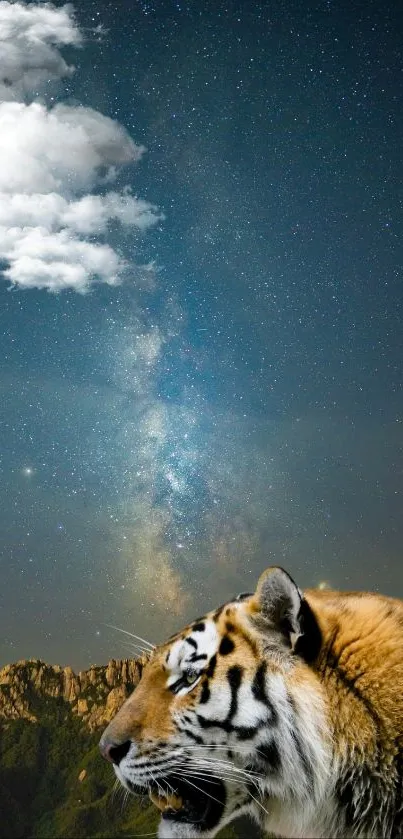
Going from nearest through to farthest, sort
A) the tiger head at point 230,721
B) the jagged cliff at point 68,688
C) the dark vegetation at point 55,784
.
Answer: the tiger head at point 230,721
the dark vegetation at point 55,784
the jagged cliff at point 68,688

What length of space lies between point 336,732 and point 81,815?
5891 inches

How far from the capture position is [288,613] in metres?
3.96

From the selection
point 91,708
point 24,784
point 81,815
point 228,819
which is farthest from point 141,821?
point 228,819

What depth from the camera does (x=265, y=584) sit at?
3.99 m

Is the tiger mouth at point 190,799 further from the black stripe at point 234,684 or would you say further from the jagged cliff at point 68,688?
the jagged cliff at point 68,688

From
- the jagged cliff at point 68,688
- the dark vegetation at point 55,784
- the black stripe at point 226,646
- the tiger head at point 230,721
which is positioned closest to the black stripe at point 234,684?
the tiger head at point 230,721

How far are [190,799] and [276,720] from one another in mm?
884

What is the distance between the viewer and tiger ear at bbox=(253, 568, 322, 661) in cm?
390

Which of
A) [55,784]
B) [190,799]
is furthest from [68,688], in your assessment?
[190,799]

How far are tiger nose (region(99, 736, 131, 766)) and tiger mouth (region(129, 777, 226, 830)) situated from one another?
6.9 inches

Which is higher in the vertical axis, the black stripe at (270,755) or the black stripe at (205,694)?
the black stripe at (205,694)

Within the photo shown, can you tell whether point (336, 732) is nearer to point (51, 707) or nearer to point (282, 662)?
point (282, 662)

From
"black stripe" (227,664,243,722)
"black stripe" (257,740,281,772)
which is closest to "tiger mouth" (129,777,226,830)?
"black stripe" (257,740,281,772)

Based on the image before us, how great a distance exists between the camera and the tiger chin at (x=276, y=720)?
3.80m
